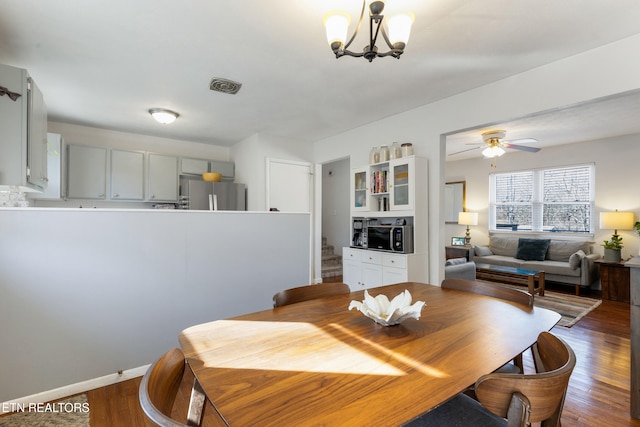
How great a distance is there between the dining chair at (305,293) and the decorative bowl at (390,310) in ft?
1.47

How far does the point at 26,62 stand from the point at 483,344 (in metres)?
3.86

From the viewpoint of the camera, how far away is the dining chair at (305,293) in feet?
5.35

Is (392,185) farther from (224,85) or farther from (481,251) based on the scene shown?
(481,251)

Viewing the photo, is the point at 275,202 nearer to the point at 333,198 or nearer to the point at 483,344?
the point at 333,198

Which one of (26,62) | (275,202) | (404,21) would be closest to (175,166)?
(275,202)

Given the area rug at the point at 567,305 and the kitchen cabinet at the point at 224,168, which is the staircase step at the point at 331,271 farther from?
the area rug at the point at 567,305

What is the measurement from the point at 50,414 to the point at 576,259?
20.7 feet

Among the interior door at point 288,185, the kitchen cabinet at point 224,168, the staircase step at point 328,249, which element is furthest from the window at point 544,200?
the kitchen cabinet at point 224,168

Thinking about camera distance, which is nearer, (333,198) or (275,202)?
(275,202)

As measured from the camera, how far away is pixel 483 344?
3.57ft

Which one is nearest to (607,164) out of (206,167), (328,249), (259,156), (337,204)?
(337,204)

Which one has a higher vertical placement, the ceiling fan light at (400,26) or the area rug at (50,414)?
the ceiling fan light at (400,26)

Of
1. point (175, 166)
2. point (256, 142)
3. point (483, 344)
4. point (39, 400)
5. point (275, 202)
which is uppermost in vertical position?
point (256, 142)

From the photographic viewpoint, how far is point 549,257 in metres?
5.34
